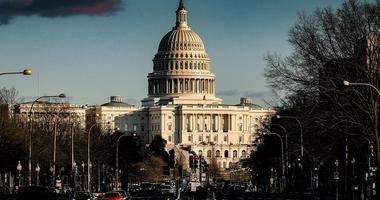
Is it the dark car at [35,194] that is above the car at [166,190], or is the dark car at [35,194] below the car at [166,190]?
above

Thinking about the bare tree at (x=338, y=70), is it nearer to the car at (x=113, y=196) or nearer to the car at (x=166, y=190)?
the car at (x=113, y=196)

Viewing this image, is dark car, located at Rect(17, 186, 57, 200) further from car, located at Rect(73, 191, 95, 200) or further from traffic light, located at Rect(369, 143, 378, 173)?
traffic light, located at Rect(369, 143, 378, 173)

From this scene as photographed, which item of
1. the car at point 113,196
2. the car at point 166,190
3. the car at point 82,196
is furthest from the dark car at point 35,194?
the car at point 166,190

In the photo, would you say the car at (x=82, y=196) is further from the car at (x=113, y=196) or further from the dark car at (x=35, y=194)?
the dark car at (x=35, y=194)

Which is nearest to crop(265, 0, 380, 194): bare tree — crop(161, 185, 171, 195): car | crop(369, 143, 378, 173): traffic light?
crop(369, 143, 378, 173): traffic light

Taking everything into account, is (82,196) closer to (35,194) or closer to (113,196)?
(113,196)

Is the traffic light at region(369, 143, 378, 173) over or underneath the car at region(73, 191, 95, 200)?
over

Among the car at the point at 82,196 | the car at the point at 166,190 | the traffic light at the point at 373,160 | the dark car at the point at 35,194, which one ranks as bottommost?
the car at the point at 166,190

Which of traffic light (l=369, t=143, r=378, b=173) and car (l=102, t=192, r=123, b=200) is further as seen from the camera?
car (l=102, t=192, r=123, b=200)

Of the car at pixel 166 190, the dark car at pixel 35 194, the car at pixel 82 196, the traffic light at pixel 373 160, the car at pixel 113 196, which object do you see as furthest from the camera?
the car at pixel 166 190

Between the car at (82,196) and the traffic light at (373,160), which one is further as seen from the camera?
the car at (82,196)

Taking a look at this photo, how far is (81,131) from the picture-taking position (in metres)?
154

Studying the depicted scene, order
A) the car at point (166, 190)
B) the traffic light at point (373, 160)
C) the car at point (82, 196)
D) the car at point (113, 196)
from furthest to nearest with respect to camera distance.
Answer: the car at point (166, 190)
the car at point (82, 196)
the car at point (113, 196)
the traffic light at point (373, 160)


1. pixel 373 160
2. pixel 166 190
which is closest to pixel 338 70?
pixel 373 160
